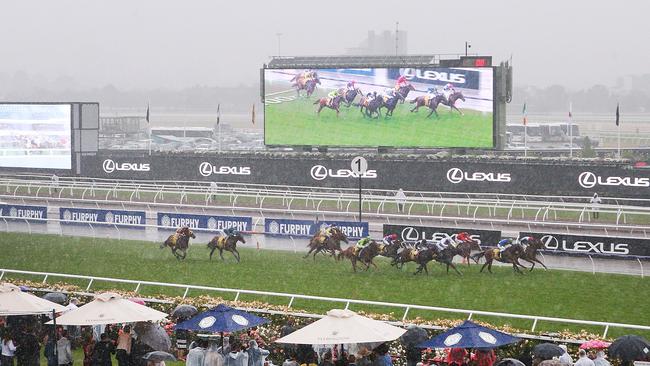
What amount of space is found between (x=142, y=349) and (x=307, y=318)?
3.11m

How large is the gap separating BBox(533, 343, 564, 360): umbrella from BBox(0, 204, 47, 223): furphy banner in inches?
803

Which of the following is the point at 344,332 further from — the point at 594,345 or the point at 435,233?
the point at 435,233

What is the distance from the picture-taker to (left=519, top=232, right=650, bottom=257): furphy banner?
73.3ft

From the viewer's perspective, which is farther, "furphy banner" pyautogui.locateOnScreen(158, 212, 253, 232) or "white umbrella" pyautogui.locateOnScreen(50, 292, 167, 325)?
"furphy banner" pyautogui.locateOnScreen(158, 212, 253, 232)

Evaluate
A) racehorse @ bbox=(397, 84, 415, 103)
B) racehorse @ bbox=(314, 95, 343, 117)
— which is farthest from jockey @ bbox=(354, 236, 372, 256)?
racehorse @ bbox=(314, 95, 343, 117)

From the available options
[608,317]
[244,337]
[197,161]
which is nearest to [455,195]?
[197,161]

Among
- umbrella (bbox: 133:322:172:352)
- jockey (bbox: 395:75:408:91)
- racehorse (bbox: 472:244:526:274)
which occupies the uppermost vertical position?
jockey (bbox: 395:75:408:91)

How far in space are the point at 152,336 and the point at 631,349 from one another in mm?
6058

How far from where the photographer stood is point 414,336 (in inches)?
554

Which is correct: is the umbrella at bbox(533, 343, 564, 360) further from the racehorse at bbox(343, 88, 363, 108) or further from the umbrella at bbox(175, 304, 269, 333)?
the racehorse at bbox(343, 88, 363, 108)

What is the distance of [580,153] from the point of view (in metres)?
51.4

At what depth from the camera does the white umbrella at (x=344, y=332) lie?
12.6 m

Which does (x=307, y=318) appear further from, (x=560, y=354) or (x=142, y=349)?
(x=560, y=354)

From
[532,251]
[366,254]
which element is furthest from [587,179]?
[366,254]
